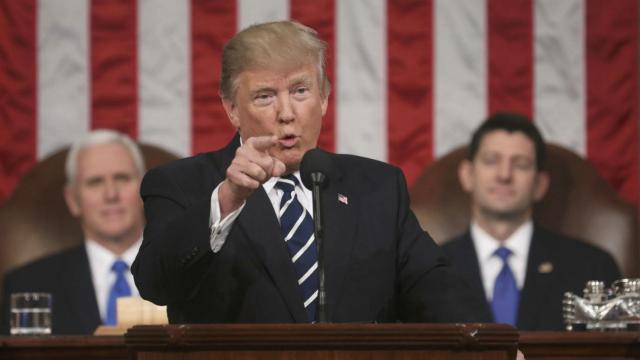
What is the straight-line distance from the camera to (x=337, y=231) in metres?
3.14

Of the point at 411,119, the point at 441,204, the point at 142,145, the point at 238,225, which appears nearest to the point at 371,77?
the point at 411,119

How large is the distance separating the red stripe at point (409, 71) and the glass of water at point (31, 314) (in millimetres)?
1884

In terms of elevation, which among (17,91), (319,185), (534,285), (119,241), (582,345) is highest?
(17,91)

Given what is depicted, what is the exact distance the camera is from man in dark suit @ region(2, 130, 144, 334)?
19.6 feet

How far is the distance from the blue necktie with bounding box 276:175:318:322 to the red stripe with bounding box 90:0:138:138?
2.92 metres

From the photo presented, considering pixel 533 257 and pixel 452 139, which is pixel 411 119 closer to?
pixel 452 139

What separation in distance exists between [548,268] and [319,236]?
3.46 meters

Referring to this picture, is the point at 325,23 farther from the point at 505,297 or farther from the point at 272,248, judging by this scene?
the point at 272,248

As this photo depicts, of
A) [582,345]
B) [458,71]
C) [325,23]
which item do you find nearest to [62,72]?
[325,23]

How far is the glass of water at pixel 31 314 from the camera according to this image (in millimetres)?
5004

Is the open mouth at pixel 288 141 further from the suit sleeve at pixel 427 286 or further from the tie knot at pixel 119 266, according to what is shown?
the tie knot at pixel 119 266

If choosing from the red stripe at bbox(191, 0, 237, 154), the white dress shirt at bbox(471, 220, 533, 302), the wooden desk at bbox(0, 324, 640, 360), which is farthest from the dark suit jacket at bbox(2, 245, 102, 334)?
the wooden desk at bbox(0, 324, 640, 360)

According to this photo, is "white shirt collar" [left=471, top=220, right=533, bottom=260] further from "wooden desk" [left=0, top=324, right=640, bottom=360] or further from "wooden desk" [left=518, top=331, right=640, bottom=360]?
"wooden desk" [left=0, top=324, right=640, bottom=360]

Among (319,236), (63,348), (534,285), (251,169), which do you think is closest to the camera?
(251,169)
